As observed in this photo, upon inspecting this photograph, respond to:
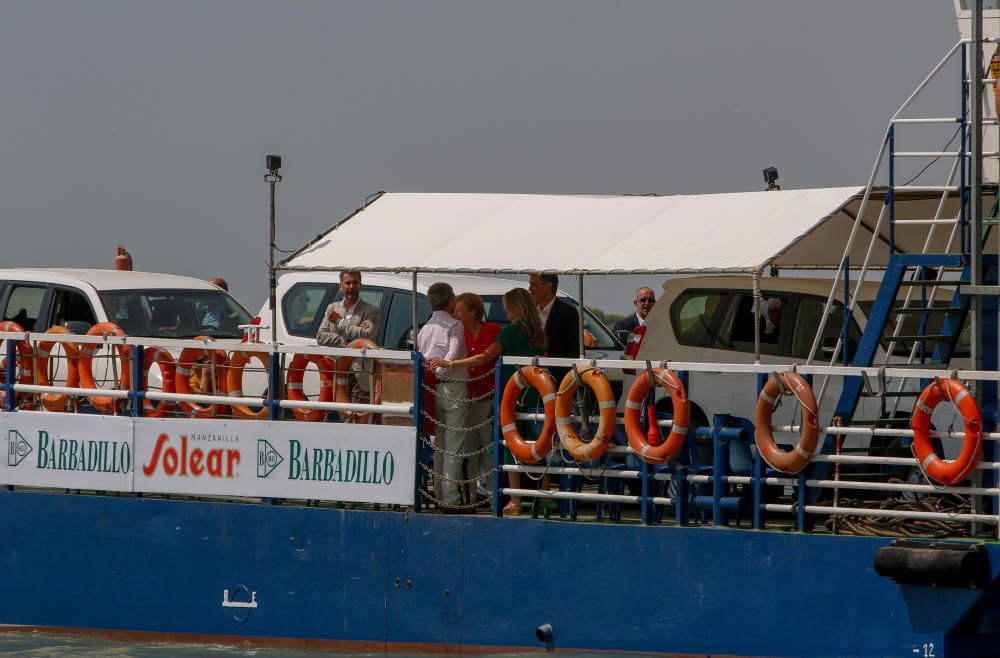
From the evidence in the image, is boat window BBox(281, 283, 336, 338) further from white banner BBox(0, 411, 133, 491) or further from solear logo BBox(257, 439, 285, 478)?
solear logo BBox(257, 439, 285, 478)

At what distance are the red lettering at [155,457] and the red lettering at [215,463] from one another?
411 millimetres

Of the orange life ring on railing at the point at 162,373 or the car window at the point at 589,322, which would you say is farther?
the car window at the point at 589,322

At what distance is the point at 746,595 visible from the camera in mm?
10734

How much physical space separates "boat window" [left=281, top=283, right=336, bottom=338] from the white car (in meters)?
0.72

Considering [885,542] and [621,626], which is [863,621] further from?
[621,626]

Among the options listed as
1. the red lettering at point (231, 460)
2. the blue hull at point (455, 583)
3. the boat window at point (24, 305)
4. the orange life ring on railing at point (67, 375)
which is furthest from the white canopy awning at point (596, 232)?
the boat window at point (24, 305)

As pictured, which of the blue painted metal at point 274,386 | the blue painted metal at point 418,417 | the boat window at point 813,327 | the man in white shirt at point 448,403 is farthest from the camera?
the boat window at point 813,327

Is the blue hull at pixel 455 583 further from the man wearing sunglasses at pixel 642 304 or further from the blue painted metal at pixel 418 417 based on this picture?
the man wearing sunglasses at pixel 642 304

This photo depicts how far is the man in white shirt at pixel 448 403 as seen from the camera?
11.9 m

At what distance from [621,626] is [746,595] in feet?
2.94

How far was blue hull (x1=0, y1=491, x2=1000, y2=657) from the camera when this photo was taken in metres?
10.4

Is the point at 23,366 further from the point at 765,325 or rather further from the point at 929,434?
the point at 929,434

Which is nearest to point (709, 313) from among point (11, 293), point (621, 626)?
point (621, 626)

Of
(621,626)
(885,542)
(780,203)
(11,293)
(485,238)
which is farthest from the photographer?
(11,293)
